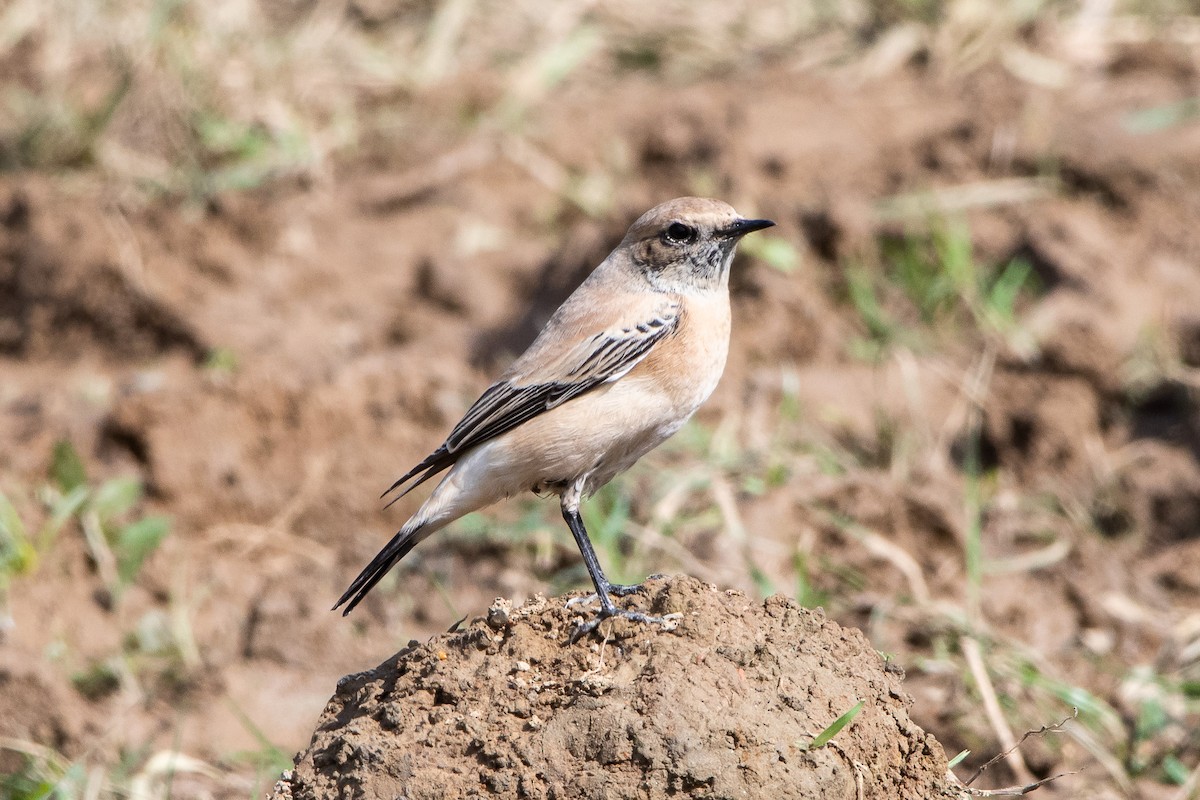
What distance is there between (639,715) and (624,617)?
1.30 feet

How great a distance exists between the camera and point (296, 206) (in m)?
11.0

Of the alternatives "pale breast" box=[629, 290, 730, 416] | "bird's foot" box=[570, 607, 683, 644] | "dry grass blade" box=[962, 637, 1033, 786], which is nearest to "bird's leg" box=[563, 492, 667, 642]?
"bird's foot" box=[570, 607, 683, 644]

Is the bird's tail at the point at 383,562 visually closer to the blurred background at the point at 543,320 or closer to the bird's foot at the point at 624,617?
the blurred background at the point at 543,320

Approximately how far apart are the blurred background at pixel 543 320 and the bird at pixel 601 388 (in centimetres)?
114

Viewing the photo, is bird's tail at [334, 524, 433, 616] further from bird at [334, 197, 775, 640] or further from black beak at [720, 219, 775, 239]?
black beak at [720, 219, 775, 239]

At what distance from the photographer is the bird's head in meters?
5.99

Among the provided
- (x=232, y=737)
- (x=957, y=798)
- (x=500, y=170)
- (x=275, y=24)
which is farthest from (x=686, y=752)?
(x=275, y=24)

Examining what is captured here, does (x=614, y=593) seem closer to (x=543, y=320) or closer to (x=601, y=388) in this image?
(x=601, y=388)

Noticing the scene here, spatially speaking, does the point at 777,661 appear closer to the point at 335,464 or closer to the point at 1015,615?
the point at 1015,615

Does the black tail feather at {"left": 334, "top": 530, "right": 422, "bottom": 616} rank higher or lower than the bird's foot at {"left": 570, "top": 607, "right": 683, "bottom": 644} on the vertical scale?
higher

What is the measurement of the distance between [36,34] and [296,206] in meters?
3.41

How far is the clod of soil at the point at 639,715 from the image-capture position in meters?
4.02

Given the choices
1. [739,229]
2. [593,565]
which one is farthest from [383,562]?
[739,229]

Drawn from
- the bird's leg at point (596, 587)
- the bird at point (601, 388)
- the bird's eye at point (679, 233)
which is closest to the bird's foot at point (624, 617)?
the bird's leg at point (596, 587)
